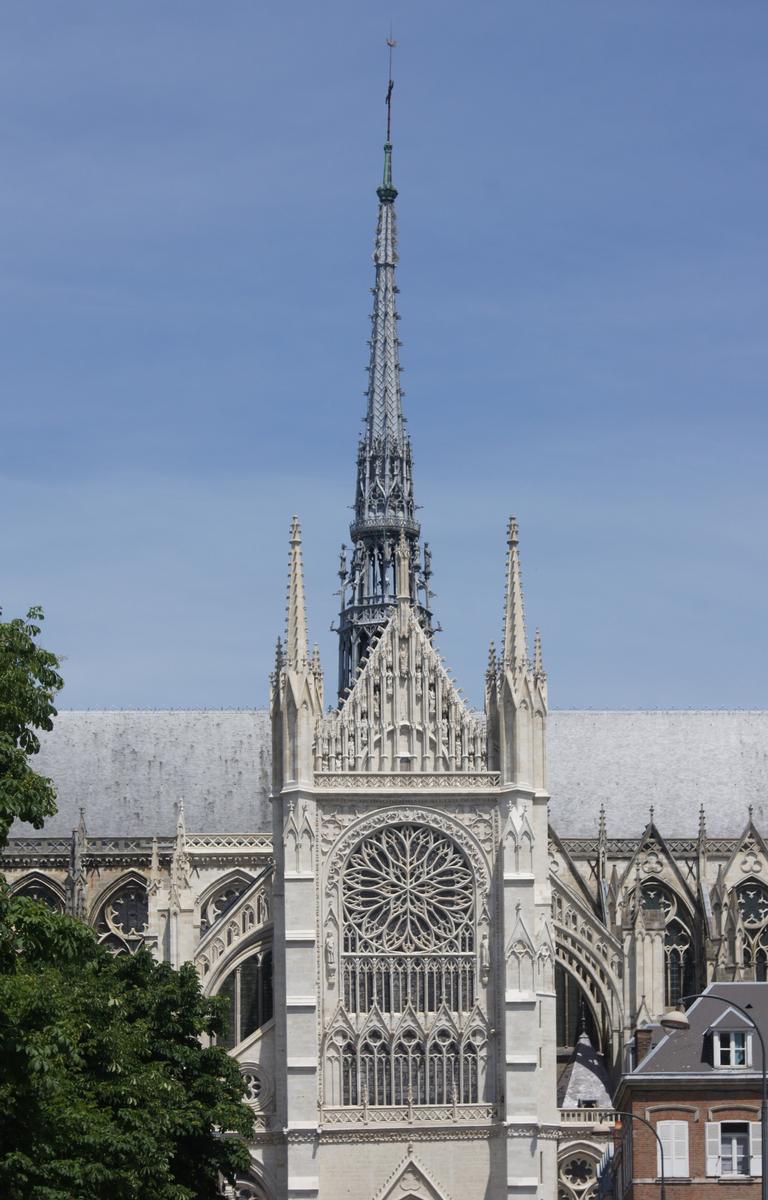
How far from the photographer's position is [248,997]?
98.0 metres

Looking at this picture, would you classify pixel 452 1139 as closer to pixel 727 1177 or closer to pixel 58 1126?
pixel 727 1177

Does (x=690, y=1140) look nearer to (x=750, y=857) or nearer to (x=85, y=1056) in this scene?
(x=85, y=1056)

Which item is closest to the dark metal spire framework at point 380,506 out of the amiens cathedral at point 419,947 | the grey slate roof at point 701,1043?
the amiens cathedral at point 419,947

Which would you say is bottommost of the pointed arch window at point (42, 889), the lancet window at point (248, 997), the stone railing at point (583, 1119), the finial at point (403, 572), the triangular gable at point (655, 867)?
the stone railing at point (583, 1119)

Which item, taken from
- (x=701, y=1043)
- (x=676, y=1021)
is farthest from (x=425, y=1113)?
(x=676, y=1021)

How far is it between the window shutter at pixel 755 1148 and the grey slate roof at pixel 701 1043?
1431 millimetres

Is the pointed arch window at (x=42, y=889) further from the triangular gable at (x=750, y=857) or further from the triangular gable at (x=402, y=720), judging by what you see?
the triangular gable at (x=750, y=857)

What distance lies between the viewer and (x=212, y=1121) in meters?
77.1

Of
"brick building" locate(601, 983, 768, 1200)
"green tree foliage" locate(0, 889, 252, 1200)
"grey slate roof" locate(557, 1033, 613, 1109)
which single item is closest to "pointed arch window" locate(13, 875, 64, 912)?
"grey slate roof" locate(557, 1033, 613, 1109)

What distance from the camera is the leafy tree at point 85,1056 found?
55688 millimetres

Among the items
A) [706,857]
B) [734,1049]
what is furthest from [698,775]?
[734,1049]

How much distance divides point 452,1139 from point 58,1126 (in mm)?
34696

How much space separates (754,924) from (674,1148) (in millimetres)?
28314

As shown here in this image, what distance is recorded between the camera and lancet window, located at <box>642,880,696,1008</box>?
104000 millimetres
